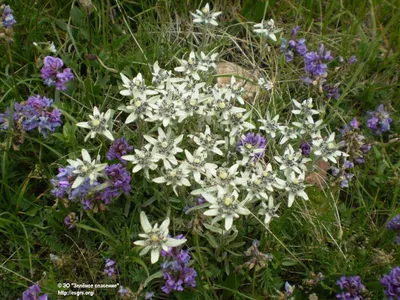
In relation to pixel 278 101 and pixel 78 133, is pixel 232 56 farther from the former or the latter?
pixel 78 133

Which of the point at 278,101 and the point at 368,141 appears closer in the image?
the point at 368,141

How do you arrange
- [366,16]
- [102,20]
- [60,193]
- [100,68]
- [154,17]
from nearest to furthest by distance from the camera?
[60,193] < [100,68] < [102,20] < [154,17] < [366,16]

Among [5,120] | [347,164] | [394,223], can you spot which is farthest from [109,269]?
[394,223]

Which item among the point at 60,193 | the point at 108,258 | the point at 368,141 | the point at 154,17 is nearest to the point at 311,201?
the point at 368,141

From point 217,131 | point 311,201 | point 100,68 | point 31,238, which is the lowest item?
point 311,201

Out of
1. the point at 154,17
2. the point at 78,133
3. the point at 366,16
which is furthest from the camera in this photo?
the point at 366,16

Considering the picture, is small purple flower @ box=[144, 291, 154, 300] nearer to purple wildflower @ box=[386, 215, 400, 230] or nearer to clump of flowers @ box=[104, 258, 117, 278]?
clump of flowers @ box=[104, 258, 117, 278]

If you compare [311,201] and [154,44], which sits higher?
[154,44]
